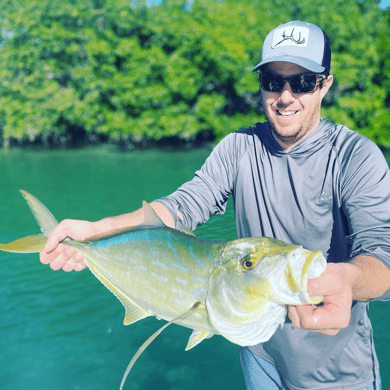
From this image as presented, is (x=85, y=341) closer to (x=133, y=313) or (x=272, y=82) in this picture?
(x=133, y=313)

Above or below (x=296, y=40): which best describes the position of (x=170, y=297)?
below

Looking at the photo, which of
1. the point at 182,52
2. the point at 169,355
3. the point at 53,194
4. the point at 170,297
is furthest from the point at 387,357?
the point at 182,52

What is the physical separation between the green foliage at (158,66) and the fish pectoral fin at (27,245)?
28.3 m

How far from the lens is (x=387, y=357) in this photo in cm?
552

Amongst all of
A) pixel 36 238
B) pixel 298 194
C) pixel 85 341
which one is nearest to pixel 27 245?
pixel 36 238

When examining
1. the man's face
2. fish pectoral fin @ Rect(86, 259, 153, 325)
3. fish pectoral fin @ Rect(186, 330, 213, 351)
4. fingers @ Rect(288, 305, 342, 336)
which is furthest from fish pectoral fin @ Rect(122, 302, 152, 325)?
the man's face

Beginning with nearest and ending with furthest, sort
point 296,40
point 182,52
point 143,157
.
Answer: point 296,40, point 143,157, point 182,52

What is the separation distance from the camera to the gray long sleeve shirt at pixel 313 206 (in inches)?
80.7

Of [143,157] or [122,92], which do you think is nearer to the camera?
[143,157]

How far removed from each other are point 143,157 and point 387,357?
22.0 m

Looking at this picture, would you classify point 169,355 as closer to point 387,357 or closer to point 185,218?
point 387,357

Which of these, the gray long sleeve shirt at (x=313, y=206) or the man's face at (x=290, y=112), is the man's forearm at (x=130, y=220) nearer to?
the gray long sleeve shirt at (x=313, y=206)

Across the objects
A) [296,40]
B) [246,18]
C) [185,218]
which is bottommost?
[185,218]

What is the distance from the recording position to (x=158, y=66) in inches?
1235
